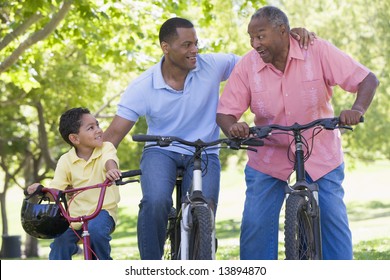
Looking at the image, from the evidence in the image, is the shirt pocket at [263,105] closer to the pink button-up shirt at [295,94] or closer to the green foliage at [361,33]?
the pink button-up shirt at [295,94]

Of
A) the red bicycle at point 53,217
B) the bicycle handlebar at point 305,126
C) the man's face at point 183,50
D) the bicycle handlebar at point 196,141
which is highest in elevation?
the man's face at point 183,50

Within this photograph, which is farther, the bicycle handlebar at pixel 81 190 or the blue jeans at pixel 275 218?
the blue jeans at pixel 275 218

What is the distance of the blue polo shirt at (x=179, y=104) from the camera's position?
278 inches

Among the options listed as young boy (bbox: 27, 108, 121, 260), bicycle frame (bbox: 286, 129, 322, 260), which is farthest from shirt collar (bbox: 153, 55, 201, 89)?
bicycle frame (bbox: 286, 129, 322, 260)

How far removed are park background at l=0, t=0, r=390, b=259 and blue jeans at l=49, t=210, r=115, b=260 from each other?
6.64 metres

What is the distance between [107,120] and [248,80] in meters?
22.2

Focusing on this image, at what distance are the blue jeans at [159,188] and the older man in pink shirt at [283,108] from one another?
305 millimetres

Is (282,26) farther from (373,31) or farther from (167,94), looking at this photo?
(373,31)

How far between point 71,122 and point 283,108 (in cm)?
145

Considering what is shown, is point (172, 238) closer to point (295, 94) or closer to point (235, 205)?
point (295, 94)

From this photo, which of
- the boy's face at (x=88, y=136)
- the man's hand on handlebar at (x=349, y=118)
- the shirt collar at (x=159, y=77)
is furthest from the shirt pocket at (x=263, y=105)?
the boy's face at (x=88, y=136)

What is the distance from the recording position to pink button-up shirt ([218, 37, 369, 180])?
6711 millimetres

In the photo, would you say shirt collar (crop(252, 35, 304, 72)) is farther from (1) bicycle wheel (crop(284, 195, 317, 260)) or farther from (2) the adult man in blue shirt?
(1) bicycle wheel (crop(284, 195, 317, 260))
